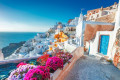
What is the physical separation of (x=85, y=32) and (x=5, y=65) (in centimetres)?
906

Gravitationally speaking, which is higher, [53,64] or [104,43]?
[104,43]

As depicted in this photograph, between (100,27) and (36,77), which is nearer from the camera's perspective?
(36,77)

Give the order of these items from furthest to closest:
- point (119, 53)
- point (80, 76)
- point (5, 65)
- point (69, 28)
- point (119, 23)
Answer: point (69, 28) < point (119, 23) < point (119, 53) < point (5, 65) < point (80, 76)

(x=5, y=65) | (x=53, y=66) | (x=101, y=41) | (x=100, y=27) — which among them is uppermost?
(x=100, y=27)

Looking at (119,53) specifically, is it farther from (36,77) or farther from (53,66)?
(36,77)

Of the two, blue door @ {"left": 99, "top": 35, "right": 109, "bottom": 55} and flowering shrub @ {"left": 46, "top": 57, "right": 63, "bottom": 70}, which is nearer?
flowering shrub @ {"left": 46, "top": 57, "right": 63, "bottom": 70}

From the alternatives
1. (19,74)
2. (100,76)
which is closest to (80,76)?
(100,76)

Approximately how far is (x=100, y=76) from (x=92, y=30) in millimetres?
6455

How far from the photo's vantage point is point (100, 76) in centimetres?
378

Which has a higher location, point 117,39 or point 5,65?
point 117,39

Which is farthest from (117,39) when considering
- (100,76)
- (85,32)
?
(85,32)

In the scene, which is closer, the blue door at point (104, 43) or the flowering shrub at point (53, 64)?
the flowering shrub at point (53, 64)

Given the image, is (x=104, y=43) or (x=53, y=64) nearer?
(x=53, y=64)

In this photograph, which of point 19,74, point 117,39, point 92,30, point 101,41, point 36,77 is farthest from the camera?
point 92,30
